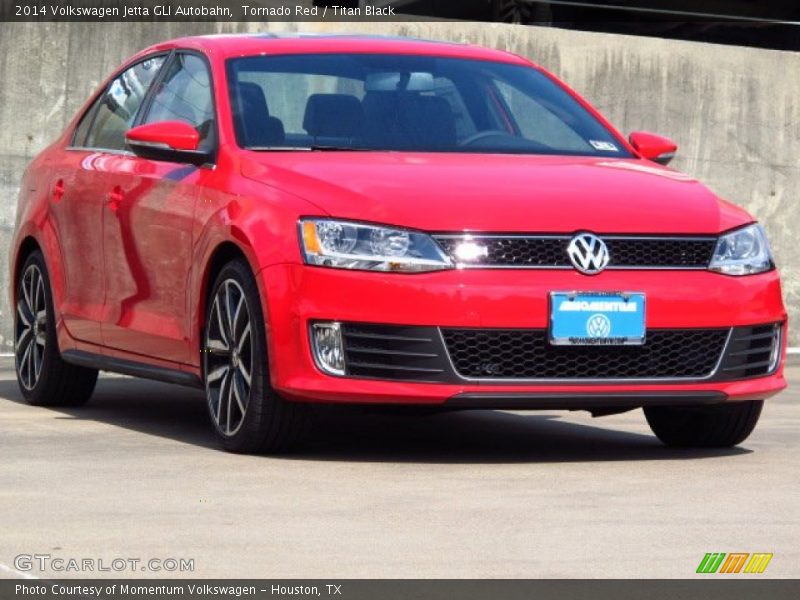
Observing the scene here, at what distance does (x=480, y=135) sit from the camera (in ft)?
29.5

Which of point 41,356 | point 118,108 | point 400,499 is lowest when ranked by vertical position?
point 41,356

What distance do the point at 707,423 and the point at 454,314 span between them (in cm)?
139

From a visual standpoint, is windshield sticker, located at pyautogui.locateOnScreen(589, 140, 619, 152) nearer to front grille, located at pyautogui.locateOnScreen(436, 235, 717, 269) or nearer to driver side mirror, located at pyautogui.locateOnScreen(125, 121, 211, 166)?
front grille, located at pyautogui.locateOnScreen(436, 235, 717, 269)

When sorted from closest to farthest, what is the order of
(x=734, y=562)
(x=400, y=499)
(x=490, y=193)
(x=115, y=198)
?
1. (x=734, y=562)
2. (x=400, y=499)
3. (x=490, y=193)
4. (x=115, y=198)

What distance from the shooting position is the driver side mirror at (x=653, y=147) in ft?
30.1

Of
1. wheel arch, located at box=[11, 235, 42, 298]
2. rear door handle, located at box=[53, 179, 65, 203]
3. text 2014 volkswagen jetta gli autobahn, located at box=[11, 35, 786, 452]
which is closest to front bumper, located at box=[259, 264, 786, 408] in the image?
text 2014 volkswagen jetta gli autobahn, located at box=[11, 35, 786, 452]

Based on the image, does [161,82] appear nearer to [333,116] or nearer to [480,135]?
[333,116]

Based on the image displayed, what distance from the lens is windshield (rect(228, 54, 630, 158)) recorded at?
8703 millimetres

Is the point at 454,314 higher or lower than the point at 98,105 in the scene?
higher

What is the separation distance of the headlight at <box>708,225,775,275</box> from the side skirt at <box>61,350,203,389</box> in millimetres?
1968

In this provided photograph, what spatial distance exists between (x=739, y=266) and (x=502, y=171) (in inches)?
35.8

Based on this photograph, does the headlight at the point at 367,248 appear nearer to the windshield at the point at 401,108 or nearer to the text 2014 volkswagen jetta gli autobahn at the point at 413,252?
the text 2014 volkswagen jetta gli autobahn at the point at 413,252

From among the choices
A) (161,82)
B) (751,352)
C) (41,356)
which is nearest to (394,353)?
(751,352)
